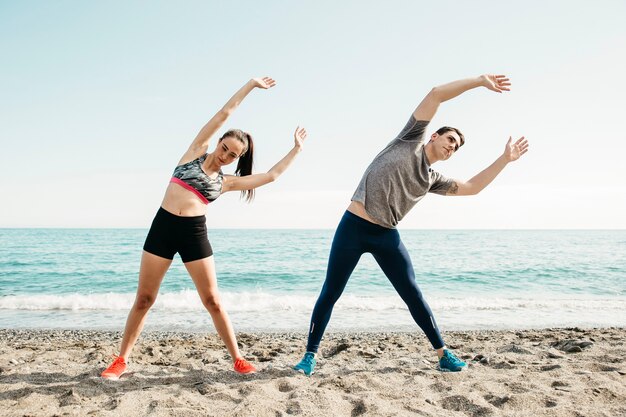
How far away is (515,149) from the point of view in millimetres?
4008

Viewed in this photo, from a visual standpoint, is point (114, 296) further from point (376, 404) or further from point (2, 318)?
point (376, 404)

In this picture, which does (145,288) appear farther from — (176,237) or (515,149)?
(515,149)

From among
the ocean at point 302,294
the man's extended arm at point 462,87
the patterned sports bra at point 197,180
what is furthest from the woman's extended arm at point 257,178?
the ocean at point 302,294

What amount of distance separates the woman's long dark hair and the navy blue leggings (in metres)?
0.84

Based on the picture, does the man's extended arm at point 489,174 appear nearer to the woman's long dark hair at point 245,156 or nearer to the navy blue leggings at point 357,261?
the navy blue leggings at point 357,261

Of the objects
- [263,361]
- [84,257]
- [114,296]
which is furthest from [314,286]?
[84,257]

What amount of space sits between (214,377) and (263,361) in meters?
1.01

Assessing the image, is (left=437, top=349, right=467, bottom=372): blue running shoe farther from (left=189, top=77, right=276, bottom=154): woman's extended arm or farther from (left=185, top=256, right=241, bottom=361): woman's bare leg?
(left=189, top=77, right=276, bottom=154): woman's extended arm

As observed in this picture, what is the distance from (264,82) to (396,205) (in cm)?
142

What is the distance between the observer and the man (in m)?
3.53

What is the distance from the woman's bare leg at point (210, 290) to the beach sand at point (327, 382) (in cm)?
37

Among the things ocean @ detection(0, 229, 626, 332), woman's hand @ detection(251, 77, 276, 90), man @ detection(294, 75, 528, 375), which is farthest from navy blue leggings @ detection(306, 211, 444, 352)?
ocean @ detection(0, 229, 626, 332)

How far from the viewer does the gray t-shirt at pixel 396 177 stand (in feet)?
11.6

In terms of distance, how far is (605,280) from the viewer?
15.9 m
